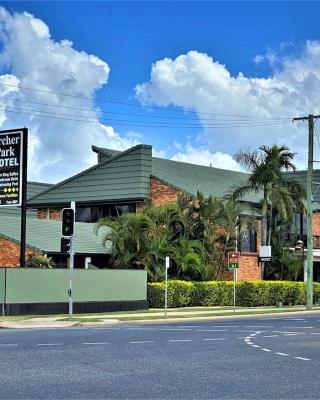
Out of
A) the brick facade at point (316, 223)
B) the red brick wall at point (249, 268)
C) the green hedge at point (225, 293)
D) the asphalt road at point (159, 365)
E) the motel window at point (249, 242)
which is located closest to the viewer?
the asphalt road at point (159, 365)

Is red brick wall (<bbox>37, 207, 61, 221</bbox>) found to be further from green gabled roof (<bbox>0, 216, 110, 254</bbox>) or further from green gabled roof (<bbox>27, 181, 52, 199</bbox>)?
green gabled roof (<bbox>0, 216, 110, 254</bbox>)

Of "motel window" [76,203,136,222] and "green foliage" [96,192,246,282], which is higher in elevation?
"motel window" [76,203,136,222]

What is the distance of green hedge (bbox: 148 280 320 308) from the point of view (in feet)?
121

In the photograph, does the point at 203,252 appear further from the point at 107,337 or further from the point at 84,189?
the point at 107,337

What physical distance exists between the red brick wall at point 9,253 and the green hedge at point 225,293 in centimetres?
668

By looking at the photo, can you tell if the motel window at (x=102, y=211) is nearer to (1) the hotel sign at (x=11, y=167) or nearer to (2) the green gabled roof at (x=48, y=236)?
(2) the green gabled roof at (x=48, y=236)

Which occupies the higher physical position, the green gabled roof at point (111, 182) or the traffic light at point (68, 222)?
the green gabled roof at point (111, 182)

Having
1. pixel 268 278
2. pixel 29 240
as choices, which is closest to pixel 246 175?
pixel 268 278

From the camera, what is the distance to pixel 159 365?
532 inches

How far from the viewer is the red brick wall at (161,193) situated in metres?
45.3

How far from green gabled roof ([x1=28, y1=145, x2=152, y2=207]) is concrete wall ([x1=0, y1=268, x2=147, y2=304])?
11516mm

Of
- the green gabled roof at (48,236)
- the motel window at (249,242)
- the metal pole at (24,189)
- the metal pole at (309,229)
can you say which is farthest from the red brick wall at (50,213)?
the metal pole at (24,189)

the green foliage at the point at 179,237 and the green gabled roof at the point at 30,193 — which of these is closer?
the green foliage at the point at 179,237

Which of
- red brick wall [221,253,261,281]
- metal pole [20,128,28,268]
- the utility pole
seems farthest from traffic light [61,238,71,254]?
red brick wall [221,253,261,281]
